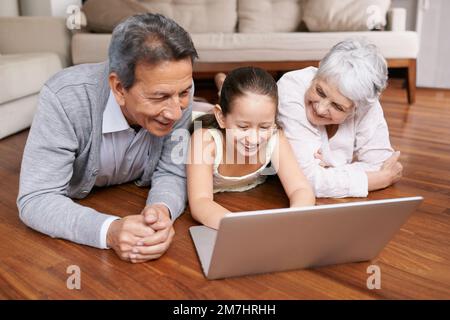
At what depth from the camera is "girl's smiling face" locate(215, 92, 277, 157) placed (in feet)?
3.77

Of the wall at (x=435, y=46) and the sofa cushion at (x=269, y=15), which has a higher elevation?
the sofa cushion at (x=269, y=15)

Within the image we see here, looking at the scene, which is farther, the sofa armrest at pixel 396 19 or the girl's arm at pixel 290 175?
the sofa armrest at pixel 396 19

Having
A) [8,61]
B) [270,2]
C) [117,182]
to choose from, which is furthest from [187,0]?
[117,182]

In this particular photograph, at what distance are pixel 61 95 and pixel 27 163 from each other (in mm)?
186

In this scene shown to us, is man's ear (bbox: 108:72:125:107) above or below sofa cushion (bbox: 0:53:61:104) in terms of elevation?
above

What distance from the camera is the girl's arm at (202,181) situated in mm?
1184

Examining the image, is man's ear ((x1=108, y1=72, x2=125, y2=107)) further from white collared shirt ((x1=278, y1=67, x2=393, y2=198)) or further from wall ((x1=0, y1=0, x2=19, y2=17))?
wall ((x1=0, y1=0, x2=19, y2=17))

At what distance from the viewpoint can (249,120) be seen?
1162 mm

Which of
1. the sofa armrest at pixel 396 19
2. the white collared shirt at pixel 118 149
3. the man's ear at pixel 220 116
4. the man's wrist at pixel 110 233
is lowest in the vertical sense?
the man's wrist at pixel 110 233

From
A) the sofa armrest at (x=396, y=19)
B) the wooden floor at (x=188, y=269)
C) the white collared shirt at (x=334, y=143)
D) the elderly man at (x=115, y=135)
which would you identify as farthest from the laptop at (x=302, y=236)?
the sofa armrest at (x=396, y=19)

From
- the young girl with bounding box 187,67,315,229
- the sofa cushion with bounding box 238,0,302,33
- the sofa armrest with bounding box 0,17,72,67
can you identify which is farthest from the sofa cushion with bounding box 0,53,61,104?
the sofa cushion with bounding box 238,0,302,33

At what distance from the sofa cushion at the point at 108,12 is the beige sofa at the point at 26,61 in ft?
0.60

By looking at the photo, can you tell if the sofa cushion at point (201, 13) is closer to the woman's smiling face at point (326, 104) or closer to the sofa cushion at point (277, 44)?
the sofa cushion at point (277, 44)
